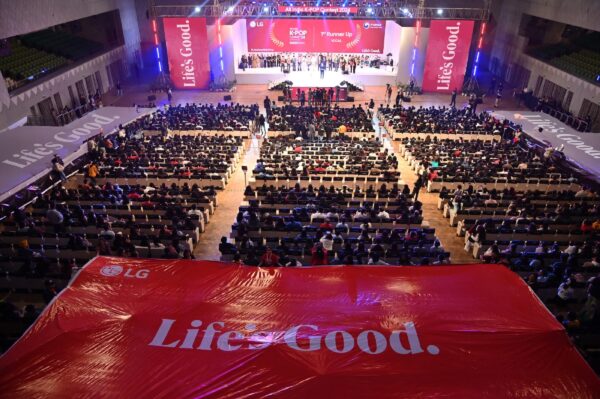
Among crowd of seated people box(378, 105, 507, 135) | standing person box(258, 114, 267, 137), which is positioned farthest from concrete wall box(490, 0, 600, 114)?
standing person box(258, 114, 267, 137)

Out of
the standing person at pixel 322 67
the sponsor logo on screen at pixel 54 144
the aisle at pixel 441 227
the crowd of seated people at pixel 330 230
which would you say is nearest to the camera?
the crowd of seated people at pixel 330 230

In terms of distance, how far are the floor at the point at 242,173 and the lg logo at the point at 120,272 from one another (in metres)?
4.04

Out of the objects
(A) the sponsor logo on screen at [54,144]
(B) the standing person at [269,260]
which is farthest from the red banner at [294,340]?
(A) the sponsor logo on screen at [54,144]

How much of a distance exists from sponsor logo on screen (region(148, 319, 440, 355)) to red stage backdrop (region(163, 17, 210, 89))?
26.7m

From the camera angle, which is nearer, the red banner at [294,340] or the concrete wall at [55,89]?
the red banner at [294,340]

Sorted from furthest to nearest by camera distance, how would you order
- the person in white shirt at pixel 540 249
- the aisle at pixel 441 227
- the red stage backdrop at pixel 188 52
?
the red stage backdrop at pixel 188 52, the aisle at pixel 441 227, the person in white shirt at pixel 540 249

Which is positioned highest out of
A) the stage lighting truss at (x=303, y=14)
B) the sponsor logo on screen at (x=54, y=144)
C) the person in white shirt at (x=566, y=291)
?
the stage lighting truss at (x=303, y=14)

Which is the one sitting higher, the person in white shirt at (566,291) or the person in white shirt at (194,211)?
the person in white shirt at (566,291)

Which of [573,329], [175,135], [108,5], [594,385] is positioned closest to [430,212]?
[573,329]

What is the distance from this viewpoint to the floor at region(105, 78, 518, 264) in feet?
40.8

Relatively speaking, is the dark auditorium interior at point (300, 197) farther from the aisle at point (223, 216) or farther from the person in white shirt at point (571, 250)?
the person in white shirt at point (571, 250)

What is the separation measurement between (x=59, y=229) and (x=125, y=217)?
183 centimetres

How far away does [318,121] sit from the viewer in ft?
72.4

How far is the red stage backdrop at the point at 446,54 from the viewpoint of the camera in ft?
91.9
